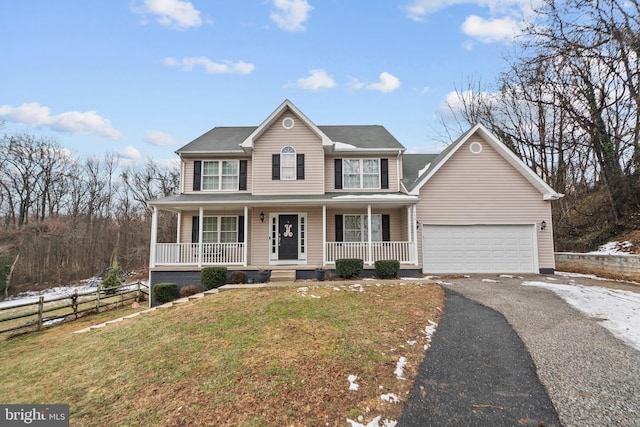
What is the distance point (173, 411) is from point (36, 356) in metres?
5.73

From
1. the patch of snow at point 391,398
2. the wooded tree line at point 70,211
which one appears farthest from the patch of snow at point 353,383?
the wooded tree line at point 70,211

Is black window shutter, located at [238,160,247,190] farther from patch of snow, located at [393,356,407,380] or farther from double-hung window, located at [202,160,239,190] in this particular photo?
patch of snow, located at [393,356,407,380]

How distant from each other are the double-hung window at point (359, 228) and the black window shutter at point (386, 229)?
0.46ft

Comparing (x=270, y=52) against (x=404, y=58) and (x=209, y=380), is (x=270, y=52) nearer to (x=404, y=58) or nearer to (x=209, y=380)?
(x=404, y=58)

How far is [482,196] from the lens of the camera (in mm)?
13078

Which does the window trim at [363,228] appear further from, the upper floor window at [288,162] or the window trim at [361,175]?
the upper floor window at [288,162]

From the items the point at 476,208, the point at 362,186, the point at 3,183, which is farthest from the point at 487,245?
the point at 3,183

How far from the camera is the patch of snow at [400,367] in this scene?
13.3 feet

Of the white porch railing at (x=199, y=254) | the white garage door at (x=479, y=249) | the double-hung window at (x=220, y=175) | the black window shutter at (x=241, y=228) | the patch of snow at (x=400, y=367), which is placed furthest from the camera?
the double-hung window at (x=220, y=175)

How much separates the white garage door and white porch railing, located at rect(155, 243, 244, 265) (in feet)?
26.4

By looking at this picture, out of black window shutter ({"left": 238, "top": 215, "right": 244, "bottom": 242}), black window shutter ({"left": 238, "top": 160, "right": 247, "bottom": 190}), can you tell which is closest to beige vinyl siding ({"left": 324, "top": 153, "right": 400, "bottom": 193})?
black window shutter ({"left": 238, "top": 160, "right": 247, "bottom": 190})

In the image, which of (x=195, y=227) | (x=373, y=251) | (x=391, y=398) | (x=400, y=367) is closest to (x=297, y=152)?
(x=373, y=251)

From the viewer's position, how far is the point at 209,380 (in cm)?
404

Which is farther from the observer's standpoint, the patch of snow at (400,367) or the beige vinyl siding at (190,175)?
the beige vinyl siding at (190,175)
